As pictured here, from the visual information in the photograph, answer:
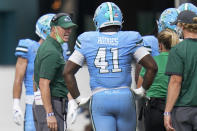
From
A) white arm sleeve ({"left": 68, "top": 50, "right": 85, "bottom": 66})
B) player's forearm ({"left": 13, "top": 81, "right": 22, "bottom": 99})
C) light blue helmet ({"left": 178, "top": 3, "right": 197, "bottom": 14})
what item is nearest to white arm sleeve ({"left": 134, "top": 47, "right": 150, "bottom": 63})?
white arm sleeve ({"left": 68, "top": 50, "right": 85, "bottom": 66})

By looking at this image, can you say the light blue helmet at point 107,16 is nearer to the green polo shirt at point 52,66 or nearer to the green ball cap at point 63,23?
the green polo shirt at point 52,66

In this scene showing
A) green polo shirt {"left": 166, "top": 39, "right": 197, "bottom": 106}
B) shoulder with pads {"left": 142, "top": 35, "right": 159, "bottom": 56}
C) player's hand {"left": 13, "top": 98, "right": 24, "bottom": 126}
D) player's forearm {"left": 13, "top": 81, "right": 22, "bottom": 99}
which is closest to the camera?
Answer: green polo shirt {"left": 166, "top": 39, "right": 197, "bottom": 106}

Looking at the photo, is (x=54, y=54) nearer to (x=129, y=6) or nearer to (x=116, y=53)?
(x=116, y=53)

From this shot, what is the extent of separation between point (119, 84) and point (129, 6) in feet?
10.9

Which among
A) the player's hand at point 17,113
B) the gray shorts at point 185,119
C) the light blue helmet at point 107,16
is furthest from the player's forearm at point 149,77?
the player's hand at point 17,113

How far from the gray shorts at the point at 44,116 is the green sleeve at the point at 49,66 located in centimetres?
29

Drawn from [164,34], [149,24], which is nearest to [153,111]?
[164,34]

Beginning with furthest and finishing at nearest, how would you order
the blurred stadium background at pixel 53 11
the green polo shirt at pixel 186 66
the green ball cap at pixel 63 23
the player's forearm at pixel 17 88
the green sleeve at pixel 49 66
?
the blurred stadium background at pixel 53 11 < the player's forearm at pixel 17 88 < the green ball cap at pixel 63 23 < the green sleeve at pixel 49 66 < the green polo shirt at pixel 186 66

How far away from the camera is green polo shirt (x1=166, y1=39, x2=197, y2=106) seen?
7.10m

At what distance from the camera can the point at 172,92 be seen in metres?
7.11

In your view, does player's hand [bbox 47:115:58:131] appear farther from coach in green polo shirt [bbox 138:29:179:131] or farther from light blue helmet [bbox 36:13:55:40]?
light blue helmet [bbox 36:13:55:40]

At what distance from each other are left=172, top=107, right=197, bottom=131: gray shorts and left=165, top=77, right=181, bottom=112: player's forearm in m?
0.10

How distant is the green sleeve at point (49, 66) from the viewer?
25.1ft

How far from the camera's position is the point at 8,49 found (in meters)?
10.6
